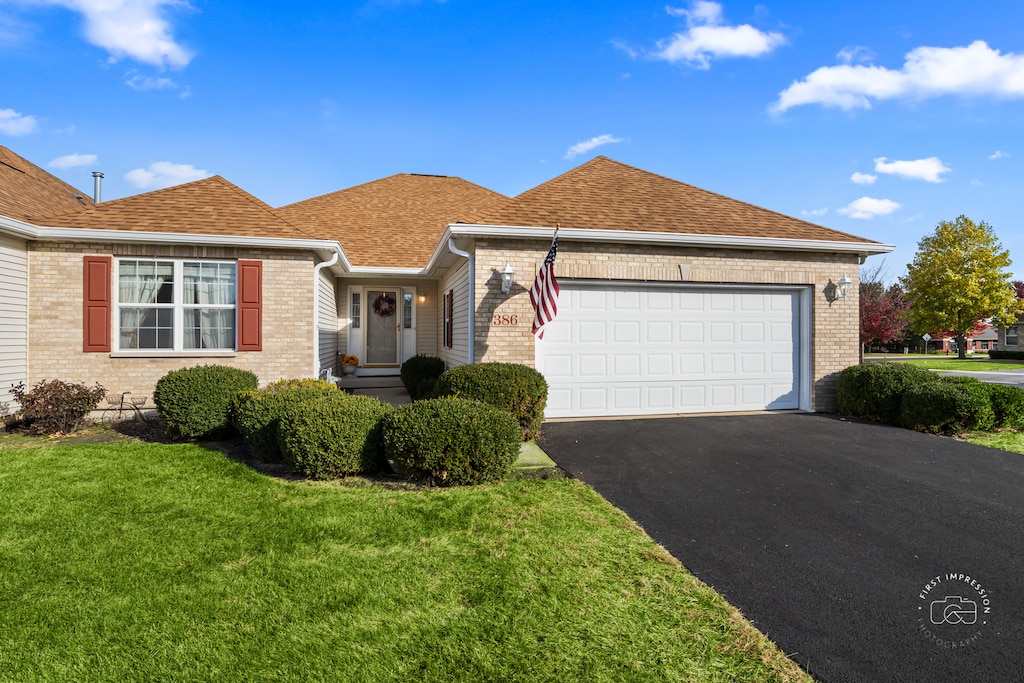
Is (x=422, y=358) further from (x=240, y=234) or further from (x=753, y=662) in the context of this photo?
(x=753, y=662)

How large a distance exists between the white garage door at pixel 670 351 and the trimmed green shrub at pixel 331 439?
3.78 m

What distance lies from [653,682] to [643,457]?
4.10m

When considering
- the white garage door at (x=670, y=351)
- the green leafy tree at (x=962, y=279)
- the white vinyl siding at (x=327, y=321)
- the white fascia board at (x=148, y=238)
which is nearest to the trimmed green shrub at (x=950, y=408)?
the white garage door at (x=670, y=351)

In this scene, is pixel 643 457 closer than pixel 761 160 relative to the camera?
Yes

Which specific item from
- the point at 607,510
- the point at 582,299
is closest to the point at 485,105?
the point at 582,299

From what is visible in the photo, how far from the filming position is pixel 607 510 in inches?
171

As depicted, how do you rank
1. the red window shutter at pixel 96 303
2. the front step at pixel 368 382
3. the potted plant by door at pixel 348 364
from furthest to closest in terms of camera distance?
1. the potted plant by door at pixel 348 364
2. the front step at pixel 368 382
3. the red window shutter at pixel 96 303

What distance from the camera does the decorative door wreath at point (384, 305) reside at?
14102 mm

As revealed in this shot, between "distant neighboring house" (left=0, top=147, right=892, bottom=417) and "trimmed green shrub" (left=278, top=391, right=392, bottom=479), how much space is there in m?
3.17

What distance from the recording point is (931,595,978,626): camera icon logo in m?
2.72

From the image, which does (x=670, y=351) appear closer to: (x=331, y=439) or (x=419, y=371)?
(x=419, y=371)

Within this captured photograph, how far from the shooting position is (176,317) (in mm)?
8719

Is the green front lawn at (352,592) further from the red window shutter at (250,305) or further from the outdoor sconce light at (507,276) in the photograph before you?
the red window shutter at (250,305)

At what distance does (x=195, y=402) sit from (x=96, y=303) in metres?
3.45
